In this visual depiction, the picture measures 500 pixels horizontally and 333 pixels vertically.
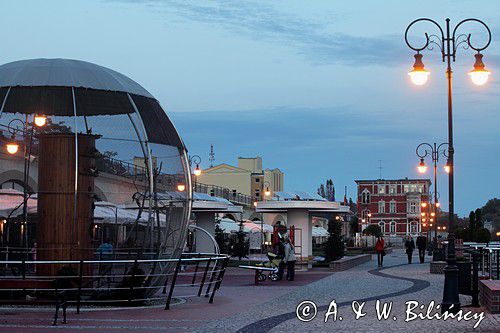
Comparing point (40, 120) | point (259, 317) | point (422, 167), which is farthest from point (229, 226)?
point (259, 317)

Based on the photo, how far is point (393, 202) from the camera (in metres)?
149

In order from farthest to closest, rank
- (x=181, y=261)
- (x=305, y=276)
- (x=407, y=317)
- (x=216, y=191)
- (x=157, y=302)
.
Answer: (x=216, y=191) < (x=305, y=276) < (x=157, y=302) < (x=181, y=261) < (x=407, y=317)

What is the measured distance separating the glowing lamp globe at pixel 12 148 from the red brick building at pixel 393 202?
5079 inches

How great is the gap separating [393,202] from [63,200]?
132179mm

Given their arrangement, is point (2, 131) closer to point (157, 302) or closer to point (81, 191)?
point (81, 191)

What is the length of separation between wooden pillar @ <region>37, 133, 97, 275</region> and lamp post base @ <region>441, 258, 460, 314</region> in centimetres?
730

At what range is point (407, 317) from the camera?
1730 centimetres

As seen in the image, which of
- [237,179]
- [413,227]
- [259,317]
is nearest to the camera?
[259,317]

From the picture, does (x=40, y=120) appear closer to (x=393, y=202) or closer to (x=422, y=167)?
(x=422, y=167)

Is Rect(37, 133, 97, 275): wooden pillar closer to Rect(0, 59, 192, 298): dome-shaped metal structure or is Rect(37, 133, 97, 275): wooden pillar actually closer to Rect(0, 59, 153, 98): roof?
Rect(0, 59, 192, 298): dome-shaped metal structure

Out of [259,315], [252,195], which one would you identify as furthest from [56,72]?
[252,195]

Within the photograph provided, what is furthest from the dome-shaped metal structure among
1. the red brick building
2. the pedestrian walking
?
the red brick building

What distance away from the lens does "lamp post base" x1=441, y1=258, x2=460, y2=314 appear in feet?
59.2

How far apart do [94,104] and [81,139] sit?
1.12 m
